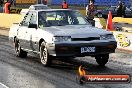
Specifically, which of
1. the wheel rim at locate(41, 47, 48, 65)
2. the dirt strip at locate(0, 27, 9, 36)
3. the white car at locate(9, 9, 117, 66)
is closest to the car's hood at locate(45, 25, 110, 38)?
the white car at locate(9, 9, 117, 66)

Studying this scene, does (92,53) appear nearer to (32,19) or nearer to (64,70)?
(64,70)

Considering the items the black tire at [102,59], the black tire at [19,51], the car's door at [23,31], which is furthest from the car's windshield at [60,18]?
the black tire at [19,51]

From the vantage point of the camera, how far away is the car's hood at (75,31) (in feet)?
34.7

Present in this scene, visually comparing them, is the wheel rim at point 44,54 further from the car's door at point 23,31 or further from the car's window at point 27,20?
the car's window at point 27,20

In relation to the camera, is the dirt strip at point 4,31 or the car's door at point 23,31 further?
the dirt strip at point 4,31

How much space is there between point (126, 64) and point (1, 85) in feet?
14.7

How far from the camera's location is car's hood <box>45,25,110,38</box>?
34.7ft

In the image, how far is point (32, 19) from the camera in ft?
40.6

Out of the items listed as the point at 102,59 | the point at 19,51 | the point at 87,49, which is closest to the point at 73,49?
the point at 87,49

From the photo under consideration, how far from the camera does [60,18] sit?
11969 mm

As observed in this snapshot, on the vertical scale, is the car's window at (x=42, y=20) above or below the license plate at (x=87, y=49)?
above

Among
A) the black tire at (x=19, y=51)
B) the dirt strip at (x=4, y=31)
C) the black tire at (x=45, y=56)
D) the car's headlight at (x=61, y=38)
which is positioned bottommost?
the dirt strip at (x=4, y=31)

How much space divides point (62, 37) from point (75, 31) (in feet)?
1.40

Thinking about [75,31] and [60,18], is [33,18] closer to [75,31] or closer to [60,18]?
[60,18]
